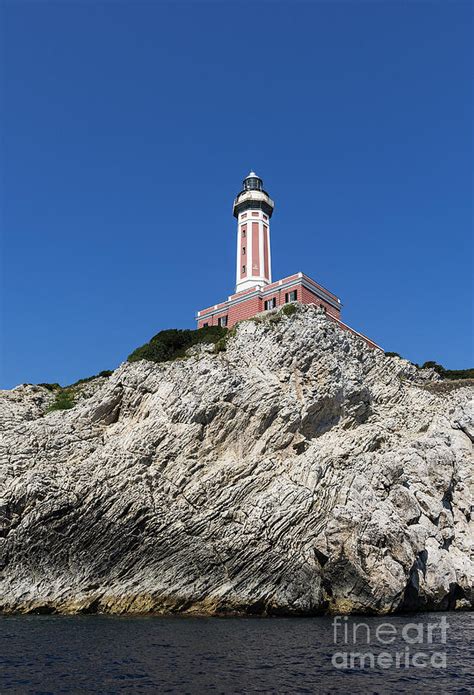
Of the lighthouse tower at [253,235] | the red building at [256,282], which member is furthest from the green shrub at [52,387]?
the lighthouse tower at [253,235]

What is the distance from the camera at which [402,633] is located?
1005 inches

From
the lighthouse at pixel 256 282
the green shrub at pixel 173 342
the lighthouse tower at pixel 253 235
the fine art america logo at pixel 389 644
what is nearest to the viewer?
the fine art america logo at pixel 389 644

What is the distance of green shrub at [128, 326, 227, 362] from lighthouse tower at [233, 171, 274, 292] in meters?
8.32

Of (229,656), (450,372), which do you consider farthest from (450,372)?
(229,656)

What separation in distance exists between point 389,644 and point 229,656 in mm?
6858

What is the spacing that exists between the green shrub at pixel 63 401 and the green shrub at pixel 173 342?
19.6 feet

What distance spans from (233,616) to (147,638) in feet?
28.2

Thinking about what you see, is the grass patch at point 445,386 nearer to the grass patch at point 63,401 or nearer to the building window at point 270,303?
the building window at point 270,303

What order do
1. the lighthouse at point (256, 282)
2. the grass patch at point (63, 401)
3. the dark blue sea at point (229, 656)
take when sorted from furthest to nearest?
the lighthouse at point (256, 282) < the grass patch at point (63, 401) < the dark blue sea at point (229, 656)

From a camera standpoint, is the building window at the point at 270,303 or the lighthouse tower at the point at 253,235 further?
the lighthouse tower at the point at 253,235

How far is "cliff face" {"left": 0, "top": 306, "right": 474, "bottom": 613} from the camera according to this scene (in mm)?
32062

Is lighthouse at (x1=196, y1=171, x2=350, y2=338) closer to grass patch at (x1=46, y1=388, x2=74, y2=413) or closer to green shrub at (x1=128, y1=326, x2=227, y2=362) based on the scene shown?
green shrub at (x1=128, y1=326, x2=227, y2=362)

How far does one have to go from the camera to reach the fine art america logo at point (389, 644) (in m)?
20.2

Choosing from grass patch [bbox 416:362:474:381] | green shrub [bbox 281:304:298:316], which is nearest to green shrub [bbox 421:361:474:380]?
grass patch [bbox 416:362:474:381]
